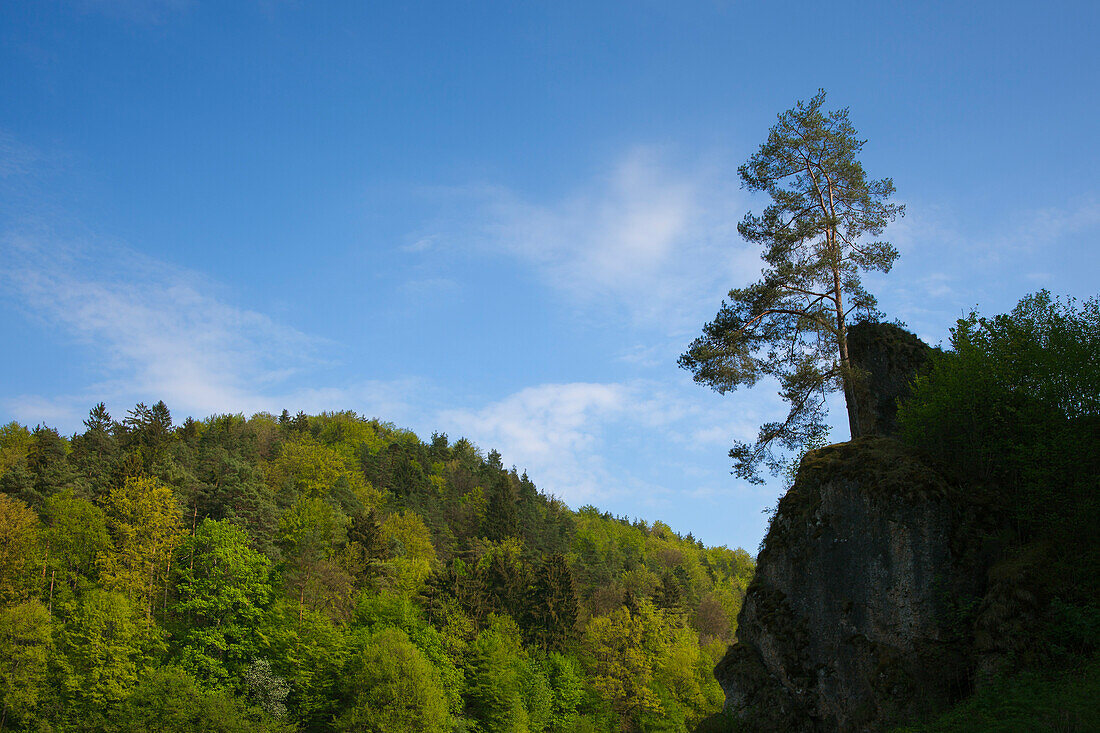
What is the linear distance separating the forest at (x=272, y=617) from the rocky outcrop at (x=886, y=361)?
103ft

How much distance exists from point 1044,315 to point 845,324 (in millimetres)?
5683

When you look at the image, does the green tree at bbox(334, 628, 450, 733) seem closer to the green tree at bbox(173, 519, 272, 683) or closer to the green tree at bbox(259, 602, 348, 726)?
the green tree at bbox(259, 602, 348, 726)

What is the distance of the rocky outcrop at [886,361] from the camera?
25.8m

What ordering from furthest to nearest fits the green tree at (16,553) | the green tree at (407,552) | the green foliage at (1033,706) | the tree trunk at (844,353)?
the green tree at (407,552), the green tree at (16,553), the tree trunk at (844,353), the green foliage at (1033,706)

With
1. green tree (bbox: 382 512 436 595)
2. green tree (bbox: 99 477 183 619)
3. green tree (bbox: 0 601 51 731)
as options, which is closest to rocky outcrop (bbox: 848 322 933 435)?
green tree (bbox: 382 512 436 595)

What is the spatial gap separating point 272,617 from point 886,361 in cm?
4002

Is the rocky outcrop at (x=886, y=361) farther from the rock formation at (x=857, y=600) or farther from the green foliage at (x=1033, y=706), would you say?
the green foliage at (x=1033, y=706)

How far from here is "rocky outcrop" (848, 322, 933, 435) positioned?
25812 millimetres

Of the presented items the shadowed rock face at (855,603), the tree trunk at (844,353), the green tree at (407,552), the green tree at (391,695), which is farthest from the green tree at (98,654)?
the tree trunk at (844,353)

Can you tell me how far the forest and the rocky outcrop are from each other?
31504 mm

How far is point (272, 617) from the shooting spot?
47844 mm

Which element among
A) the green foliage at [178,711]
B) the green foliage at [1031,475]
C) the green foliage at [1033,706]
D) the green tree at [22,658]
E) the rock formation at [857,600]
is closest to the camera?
the green foliage at [1033,706]

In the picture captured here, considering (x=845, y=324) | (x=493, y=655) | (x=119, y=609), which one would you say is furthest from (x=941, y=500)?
(x=119, y=609)

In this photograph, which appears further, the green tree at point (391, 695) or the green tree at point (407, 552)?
the green tree at point (407, 552)
